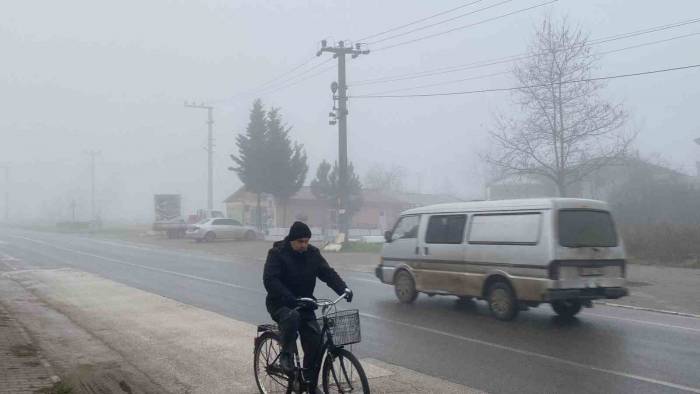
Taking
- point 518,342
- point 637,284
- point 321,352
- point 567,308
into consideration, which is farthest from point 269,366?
point 637,284

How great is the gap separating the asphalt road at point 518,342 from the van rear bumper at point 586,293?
494mm

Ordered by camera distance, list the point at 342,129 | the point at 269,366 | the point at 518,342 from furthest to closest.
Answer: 1. the point at 342,129
2. the point at 518,342
3. the point at 269,366

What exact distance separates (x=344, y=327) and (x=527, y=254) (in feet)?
20.1

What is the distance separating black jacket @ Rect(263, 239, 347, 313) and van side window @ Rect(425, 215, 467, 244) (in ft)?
22.3

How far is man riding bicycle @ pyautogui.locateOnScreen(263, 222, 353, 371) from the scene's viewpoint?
5.80m

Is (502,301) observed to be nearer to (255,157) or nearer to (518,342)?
(518,342)

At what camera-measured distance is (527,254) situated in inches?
432

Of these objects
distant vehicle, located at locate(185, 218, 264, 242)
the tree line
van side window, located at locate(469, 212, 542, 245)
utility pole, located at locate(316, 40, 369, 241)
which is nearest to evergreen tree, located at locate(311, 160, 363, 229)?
the tree line

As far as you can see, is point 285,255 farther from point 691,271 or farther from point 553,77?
point 553,77

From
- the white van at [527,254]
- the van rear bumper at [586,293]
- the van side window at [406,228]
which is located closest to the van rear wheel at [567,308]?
the white van at [527,254]

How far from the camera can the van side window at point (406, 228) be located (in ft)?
45.1

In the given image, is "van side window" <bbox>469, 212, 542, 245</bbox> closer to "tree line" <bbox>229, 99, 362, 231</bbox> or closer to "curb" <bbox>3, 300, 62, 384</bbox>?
"curb" <bbox>3, 300, 62, 384</bbox>

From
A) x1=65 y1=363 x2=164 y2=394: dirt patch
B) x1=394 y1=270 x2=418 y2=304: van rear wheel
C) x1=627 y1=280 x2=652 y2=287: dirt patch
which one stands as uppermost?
x1=394 y1=270 x2=418 y2=304: van rear wheel

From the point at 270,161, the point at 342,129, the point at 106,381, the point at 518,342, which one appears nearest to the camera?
the point at 106,381
